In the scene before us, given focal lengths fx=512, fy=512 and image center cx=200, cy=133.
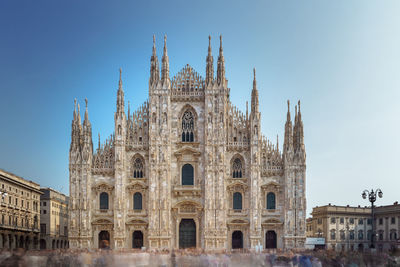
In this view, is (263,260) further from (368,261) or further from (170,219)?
(170,219)

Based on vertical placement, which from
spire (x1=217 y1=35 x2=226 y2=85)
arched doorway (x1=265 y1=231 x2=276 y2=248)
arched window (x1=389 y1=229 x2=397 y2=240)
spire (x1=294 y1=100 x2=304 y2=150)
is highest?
spire (x1=217 y1=35 x2=226 y2=85)

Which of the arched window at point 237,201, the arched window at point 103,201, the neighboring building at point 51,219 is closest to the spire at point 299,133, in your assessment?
the arched window at point 237,201

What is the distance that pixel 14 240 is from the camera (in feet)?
201

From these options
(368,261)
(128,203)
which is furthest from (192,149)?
(368,261)

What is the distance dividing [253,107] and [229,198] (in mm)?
9911

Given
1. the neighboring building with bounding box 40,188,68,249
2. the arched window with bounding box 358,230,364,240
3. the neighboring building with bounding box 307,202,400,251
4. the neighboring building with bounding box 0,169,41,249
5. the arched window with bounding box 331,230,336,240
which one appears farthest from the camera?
the arched window with bounding box 358,230,364,240

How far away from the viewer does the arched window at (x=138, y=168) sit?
54.3 m

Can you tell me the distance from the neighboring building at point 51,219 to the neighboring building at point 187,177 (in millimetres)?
26093

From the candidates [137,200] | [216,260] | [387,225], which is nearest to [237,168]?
[137,200]

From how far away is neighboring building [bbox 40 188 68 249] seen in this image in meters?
76.3

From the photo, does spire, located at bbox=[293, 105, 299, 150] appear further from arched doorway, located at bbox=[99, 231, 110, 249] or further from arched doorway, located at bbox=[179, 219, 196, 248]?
arched doorway, located at bbox=[99, 231, 110, 249]

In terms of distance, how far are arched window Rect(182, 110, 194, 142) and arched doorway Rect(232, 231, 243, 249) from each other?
10.9 m

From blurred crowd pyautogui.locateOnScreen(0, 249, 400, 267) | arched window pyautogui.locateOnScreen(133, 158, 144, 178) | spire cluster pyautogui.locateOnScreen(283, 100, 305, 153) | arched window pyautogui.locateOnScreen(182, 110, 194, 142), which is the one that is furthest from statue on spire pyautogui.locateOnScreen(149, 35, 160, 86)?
blurred crowd pyautogui.locateOnScreen(0, 249, 400, 267)

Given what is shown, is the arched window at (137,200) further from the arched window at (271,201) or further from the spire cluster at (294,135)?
the spire cluster at (294,135)
